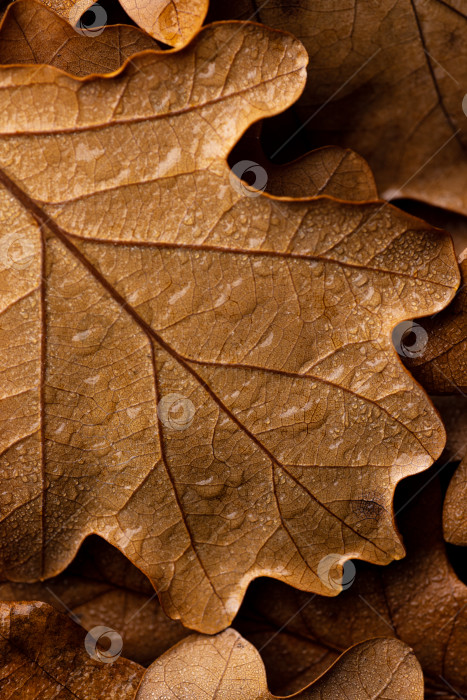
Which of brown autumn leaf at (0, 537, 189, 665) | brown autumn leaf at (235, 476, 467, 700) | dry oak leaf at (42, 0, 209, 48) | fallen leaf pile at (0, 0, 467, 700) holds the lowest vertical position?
brown autumn leaf at (235, 476, 467, 700)

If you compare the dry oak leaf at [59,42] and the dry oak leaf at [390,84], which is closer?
the dry oak leaf at [59,42]

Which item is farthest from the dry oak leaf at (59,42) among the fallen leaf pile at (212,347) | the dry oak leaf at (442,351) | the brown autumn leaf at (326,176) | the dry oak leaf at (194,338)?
the dry oak leaf at (442,351)

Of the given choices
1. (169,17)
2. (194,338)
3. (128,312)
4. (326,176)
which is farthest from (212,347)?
(169,17)

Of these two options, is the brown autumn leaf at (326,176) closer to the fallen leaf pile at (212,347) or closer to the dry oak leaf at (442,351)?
the fallen leaf pile at (212,347)

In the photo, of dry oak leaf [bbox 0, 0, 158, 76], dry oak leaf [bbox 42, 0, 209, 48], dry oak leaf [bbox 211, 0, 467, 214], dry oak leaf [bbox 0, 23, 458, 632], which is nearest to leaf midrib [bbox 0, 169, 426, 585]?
dry oak leaf [bbox 0, 23, 458, 632]

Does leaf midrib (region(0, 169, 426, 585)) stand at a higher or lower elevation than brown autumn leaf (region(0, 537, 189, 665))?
higher

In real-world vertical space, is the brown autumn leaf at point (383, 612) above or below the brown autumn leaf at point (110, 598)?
below

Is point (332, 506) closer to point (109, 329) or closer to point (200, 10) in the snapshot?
point (109, 329)

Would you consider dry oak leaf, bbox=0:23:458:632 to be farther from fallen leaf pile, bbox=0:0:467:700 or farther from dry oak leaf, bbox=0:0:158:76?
dry oak leaf, bbox=0:0:158:76
